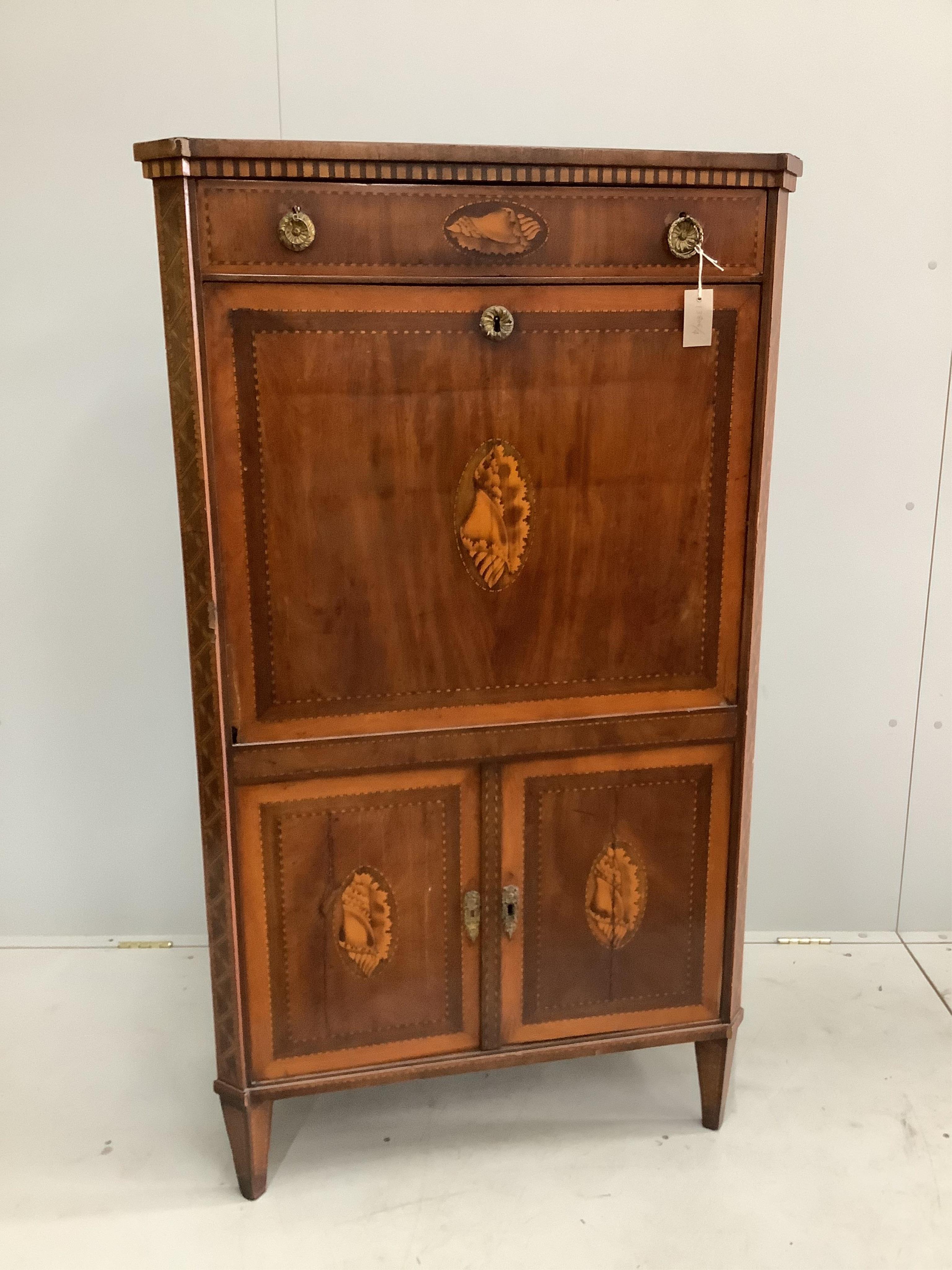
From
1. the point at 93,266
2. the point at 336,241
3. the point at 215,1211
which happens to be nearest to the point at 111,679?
the point at 93,266

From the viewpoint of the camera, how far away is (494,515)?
155 cm

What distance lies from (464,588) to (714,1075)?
1.03 meters

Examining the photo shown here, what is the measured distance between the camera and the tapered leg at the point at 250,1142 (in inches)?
67.2

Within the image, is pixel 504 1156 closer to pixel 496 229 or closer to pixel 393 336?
pixel 393 336

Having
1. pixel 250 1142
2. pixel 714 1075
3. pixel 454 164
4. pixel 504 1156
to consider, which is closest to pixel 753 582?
pixel 454 164

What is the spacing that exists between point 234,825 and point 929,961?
1764 mm

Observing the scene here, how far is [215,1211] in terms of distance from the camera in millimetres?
1747

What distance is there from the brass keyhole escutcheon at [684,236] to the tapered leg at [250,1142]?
1.51m

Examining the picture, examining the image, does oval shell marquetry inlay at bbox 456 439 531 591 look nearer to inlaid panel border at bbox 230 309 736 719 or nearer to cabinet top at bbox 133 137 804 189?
inlaid panel border at bbox 230 309 736 719

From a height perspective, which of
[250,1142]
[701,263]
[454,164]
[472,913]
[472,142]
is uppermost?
[472,142]

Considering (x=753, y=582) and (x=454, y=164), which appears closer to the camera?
(x=454, y=164)

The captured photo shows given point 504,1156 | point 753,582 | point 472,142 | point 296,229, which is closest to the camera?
point 296,229

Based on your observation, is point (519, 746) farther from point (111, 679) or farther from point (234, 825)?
point (111, 679)

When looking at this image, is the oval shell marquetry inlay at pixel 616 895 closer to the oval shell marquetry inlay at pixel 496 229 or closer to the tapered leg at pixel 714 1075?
the tapered leg at pixel 714 1075
